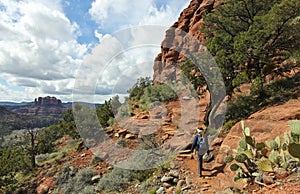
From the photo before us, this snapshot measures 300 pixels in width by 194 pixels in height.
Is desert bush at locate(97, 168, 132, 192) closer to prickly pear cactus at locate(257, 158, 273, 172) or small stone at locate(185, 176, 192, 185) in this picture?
small stone at locate(185, 176, 192, 185)

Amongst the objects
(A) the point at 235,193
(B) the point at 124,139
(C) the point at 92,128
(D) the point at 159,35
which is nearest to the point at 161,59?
(C) the point at 92,128

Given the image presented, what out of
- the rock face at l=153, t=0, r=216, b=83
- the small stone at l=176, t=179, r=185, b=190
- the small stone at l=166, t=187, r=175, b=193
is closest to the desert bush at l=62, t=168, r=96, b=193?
the small stone at l=166, t=187, r=175, b=193

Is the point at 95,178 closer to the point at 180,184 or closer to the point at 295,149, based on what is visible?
the point at 180,184

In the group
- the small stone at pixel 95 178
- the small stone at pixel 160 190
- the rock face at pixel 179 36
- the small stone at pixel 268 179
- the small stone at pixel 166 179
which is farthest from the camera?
the rock face at pixel 179 36

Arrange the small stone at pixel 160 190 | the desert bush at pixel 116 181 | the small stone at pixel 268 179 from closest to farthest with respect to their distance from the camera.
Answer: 1. the small stone at pixel 268 179
2. the small stone at pixel 160 190
3. the desert bush at pixel 116 181

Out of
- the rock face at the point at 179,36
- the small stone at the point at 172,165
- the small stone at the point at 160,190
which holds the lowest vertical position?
the small stone at the point at 160,190

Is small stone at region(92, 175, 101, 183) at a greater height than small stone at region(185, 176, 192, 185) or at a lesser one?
lesser

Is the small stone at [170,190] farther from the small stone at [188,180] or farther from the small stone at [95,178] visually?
the small stone at [95,178]

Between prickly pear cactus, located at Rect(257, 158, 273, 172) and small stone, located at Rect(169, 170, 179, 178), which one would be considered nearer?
prickly pear cactus, located at Rect(257, 158, 273, 172)

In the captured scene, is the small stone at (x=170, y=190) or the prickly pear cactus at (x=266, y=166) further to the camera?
the small stone at (x=170, y=190)

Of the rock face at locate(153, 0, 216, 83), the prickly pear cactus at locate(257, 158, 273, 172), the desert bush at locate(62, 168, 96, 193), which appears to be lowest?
the desert bush at locate(62, 168, 96, 193)

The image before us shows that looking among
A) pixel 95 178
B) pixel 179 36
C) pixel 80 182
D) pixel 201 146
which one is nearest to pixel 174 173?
pixel 201 146

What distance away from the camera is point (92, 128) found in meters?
16.8

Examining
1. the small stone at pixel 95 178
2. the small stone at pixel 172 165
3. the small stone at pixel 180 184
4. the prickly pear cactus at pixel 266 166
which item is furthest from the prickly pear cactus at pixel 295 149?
the small stone at pixel 95 178
